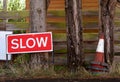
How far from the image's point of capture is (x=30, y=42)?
8.36 m

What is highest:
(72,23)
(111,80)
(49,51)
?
(72,23)

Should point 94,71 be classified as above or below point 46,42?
below

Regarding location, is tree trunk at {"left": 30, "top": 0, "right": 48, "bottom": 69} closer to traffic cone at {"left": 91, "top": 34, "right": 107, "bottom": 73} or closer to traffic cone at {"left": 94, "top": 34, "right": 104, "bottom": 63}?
traffic cone at {"left": 91, "top": 34, "right": 107, "bottom": 73}

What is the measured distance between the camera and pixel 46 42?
8352 millimetres

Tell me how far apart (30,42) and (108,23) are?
72.8 inches

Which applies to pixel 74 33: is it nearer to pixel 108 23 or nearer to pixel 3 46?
pixel 108 23

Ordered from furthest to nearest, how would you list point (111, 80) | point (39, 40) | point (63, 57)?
point (63, 57), point (39, 40), point (111, 80)

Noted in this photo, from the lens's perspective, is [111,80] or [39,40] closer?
[111,80]

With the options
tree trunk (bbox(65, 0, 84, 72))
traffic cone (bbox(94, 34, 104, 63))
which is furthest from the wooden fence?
tree trunk (bbox(65, 0, 84, 72))

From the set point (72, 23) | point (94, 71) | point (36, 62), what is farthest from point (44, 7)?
point (94, 71)

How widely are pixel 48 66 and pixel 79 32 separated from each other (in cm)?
106

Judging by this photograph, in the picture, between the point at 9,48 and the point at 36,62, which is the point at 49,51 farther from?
the point at 9,48

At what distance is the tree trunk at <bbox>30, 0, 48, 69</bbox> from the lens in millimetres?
8281

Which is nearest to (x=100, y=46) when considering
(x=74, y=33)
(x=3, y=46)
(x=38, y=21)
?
(x=74, y=33)
